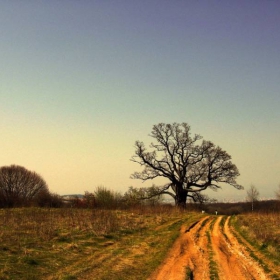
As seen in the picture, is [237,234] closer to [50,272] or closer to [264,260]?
[264,260]

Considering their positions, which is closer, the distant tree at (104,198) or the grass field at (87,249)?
the grass field at (87,249)

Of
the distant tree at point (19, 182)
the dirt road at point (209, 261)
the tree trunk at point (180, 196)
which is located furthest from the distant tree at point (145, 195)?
the dirt road at point (209, 261)

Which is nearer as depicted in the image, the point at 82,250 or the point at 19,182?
the point at 82,250

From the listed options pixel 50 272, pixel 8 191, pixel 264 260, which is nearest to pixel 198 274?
pixel 264 260

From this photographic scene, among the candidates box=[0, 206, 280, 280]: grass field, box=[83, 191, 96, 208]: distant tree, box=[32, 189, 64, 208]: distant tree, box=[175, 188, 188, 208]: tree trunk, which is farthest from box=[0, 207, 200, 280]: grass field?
box=[175, 188, 188, 208]: tree trunk

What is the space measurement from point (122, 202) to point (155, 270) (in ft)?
114

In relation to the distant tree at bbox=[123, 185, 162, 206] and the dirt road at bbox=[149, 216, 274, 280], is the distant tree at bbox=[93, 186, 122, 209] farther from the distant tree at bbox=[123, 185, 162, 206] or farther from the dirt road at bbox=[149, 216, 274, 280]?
the dirt road at bbox=[149, 216, 274, 280]

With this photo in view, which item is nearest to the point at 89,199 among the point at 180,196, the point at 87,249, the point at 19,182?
the point at 180,196

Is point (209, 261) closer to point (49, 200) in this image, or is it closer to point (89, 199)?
point (89, 199)

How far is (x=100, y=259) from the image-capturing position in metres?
12.1

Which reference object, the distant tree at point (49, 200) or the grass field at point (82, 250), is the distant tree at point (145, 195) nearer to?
the distant tree at point (49, 200)

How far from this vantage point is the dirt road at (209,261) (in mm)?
9938

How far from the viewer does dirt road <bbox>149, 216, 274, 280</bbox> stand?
9938mm

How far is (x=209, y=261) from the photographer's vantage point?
38.6 ft
